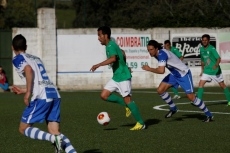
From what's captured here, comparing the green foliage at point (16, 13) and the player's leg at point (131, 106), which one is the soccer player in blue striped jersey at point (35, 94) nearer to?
the player's leg at point (131, 106)

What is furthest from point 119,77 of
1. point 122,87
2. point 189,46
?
point 189,46

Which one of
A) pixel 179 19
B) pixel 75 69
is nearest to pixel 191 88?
pixel 75 69

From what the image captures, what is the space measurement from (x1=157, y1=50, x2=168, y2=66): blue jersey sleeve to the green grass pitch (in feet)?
4.47

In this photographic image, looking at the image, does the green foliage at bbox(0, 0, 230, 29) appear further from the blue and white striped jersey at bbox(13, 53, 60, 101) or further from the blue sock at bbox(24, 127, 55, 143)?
the blue sock at bbox(24, 127, 55, 143)

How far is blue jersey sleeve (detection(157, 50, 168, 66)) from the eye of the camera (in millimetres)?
15290

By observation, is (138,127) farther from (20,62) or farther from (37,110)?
(20,62)

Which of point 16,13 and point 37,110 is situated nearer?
point 37,110

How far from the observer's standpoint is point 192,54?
32750 mm

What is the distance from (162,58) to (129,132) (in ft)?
6.48

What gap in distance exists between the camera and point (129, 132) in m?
14.3

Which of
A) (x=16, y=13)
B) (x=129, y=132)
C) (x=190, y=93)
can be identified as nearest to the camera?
(x=129, y=132)

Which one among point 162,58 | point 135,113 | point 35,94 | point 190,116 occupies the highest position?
point 162,58

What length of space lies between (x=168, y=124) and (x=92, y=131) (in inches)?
78.4

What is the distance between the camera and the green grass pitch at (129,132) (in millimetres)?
12023
